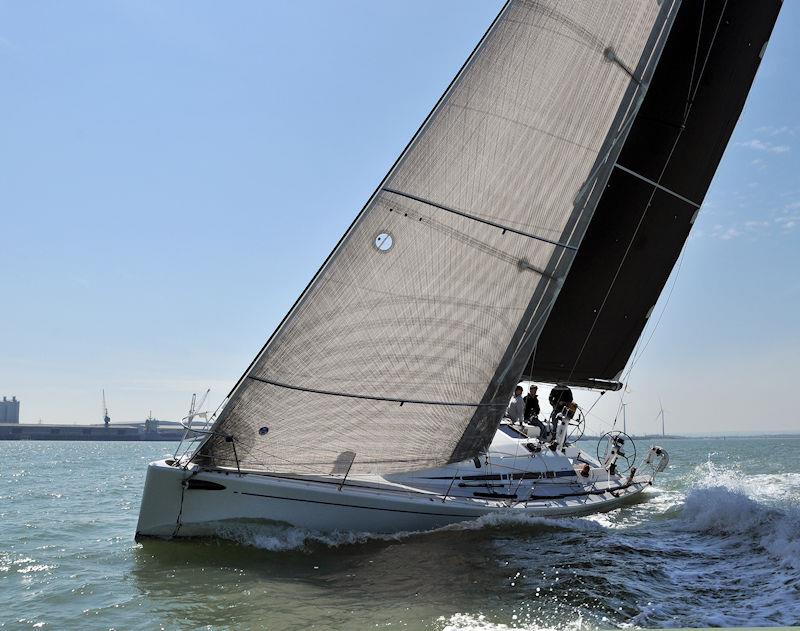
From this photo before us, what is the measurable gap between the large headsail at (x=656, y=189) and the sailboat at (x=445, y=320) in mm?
2944

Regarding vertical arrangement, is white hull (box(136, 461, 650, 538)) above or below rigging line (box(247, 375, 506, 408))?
below

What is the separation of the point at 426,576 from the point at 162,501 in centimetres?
372

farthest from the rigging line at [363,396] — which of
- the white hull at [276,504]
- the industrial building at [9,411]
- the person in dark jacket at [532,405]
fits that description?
the industrial building at [9,411]

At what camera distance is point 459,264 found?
10.1 metres

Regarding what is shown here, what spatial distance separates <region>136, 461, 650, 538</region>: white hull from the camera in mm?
9195

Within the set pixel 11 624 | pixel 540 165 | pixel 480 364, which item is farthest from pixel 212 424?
pixel 540 165

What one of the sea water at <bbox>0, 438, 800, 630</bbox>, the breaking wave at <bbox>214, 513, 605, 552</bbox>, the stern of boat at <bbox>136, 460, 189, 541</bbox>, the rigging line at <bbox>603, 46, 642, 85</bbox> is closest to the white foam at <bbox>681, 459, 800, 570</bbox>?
the sea water at <bbox>0, 438, 800, 630</bbox>

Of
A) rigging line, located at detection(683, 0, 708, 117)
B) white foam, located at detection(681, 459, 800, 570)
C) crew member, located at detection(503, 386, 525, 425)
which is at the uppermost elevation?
rigging line, located at detection(683, 0, 708, 117)

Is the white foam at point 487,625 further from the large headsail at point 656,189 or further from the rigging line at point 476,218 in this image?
the large headsail at point 656,189

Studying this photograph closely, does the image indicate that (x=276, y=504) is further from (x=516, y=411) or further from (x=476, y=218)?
(x=516, y=411)

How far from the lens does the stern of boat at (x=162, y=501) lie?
9.13 meters

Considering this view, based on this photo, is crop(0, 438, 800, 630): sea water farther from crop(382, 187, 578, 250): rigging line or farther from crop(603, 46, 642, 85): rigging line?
crop(603, 46, 642, 85): rigging line

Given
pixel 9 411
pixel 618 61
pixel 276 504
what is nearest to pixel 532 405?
pixel 618 61

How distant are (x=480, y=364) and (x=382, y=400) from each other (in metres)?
1.86
